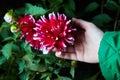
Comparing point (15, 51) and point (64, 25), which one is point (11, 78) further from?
point (64, 25)

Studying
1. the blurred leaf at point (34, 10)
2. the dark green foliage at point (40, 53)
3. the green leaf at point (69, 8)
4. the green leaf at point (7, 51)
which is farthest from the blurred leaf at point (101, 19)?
the green leaf at point (7, 51)

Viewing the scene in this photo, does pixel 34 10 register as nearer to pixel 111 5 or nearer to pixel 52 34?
pixel 52 34

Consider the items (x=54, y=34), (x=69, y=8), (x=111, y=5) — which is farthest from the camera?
(x=111, y=5)

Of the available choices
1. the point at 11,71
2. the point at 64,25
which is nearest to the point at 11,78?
the point at 11,71

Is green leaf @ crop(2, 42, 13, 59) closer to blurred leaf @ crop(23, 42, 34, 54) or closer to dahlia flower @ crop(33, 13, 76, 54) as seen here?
blurred leaf @ crop(23, 42, 34, 54)

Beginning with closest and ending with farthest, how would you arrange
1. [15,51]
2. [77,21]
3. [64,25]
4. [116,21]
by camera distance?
[64,25], [77,21], [15,51], [116,21]

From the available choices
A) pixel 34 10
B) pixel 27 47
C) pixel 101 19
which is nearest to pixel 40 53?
pixel 27 47

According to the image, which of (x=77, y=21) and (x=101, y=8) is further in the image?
(x=101, y=8)
